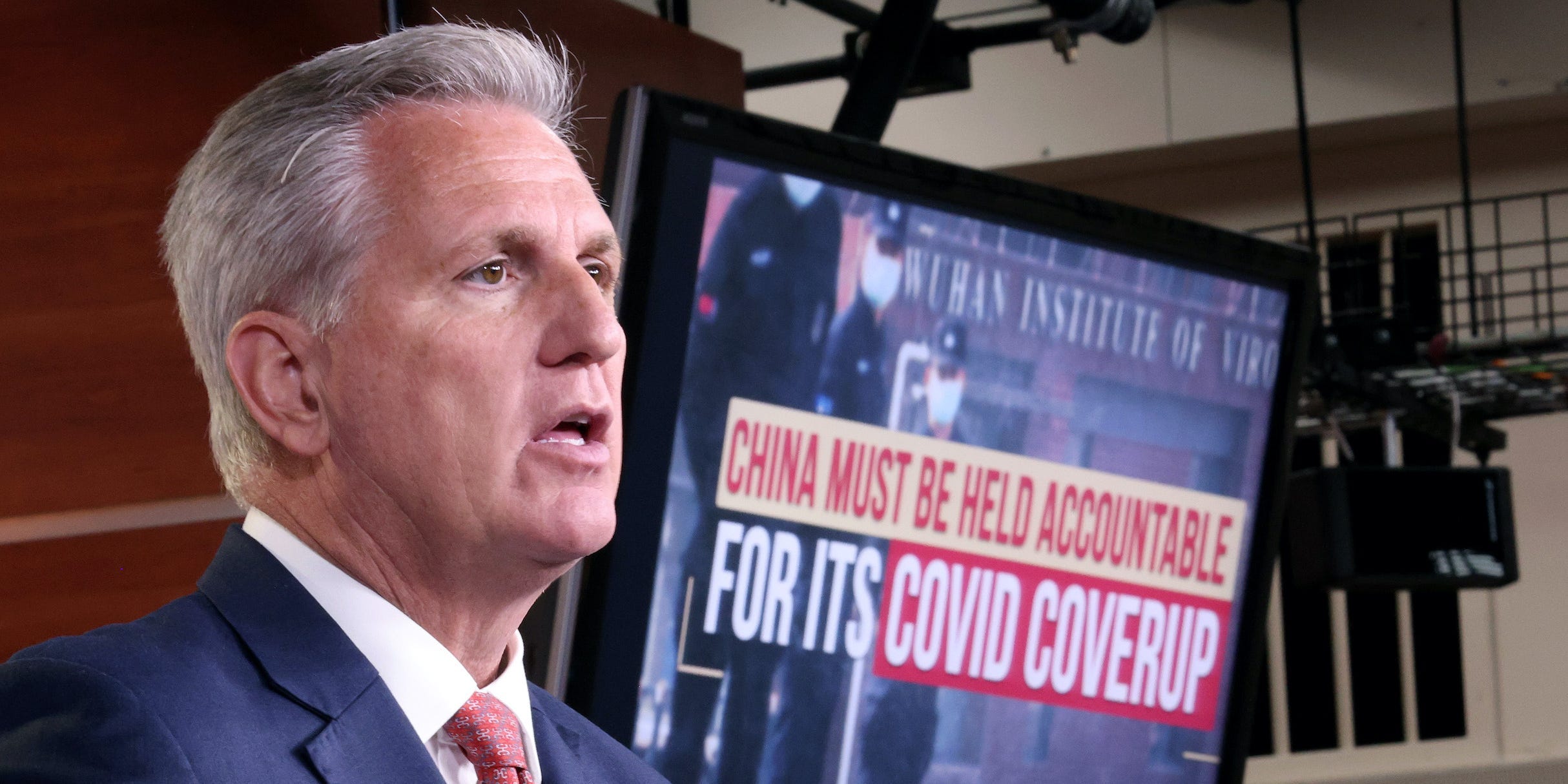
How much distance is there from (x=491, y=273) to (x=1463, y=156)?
2838mm

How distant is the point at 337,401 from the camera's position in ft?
2.72

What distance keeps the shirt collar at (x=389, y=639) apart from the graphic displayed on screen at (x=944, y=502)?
0.54 metres

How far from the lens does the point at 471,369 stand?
0.81 metres

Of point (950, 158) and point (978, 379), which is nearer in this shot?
point (978, 379)

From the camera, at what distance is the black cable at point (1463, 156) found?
9.78 ft

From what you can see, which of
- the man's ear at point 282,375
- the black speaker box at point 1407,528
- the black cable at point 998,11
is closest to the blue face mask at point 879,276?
the man's ear at point 282,375

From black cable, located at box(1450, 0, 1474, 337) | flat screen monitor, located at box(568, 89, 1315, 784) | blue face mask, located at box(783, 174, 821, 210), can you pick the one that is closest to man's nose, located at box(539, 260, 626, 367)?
flat screen monitor, located at box(568, 89, 1315, 784)

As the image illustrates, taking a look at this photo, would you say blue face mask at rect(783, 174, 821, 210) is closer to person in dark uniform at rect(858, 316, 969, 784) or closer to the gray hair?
person in dark uniform at rect(858, 316, 969, 784)

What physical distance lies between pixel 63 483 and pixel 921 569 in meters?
0.79

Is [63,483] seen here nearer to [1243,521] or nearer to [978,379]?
[978,379]

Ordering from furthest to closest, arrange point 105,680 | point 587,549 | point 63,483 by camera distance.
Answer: point 63,483 → point 587,549 → point 105,680

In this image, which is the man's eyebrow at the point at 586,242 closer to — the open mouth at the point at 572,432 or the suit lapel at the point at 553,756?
the open mouth at the point at 572,432

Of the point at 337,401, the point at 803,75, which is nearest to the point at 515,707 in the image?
the point at 337,401

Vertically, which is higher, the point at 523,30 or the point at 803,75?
the point at 803,75
